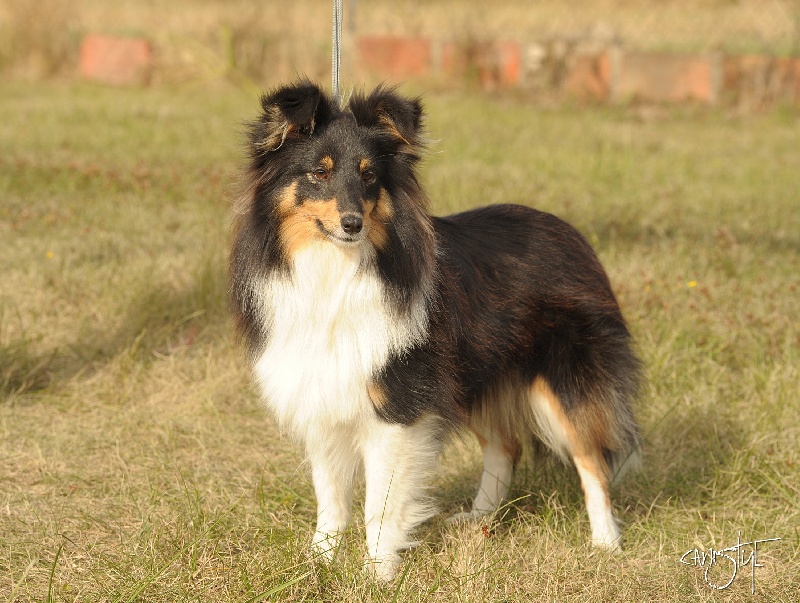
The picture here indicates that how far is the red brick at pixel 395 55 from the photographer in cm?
1229

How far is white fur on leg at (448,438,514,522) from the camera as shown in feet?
13.0

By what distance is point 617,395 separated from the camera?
3721mm

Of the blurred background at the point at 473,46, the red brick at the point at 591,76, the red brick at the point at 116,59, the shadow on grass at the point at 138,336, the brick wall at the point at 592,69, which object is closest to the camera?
the shadow on grass at the point at 138,336

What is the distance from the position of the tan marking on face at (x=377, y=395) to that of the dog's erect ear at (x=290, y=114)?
801 mm

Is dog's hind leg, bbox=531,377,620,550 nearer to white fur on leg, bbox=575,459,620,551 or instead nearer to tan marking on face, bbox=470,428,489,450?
white fur on leg, bbox=575,459,620,551

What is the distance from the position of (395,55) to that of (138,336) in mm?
8043

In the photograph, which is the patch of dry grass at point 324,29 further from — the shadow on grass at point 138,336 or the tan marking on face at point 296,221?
the tan marking on face at point 296,221

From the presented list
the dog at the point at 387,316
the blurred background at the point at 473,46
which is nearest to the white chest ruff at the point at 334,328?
the dog at the point at 387,316

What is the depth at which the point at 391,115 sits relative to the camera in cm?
317

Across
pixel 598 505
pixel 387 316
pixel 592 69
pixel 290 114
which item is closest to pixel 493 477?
pixel 598 505

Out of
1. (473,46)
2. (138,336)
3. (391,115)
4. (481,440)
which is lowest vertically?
(138,336)

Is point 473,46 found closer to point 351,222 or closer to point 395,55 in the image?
point 395,55

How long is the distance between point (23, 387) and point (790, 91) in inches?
357

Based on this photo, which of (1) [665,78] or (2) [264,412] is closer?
(2) [264,412]
